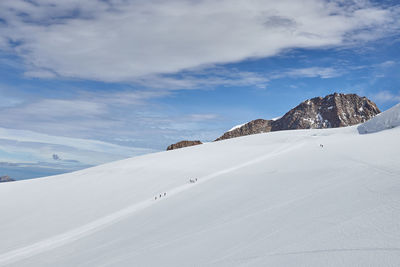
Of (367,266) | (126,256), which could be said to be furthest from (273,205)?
(367,266)

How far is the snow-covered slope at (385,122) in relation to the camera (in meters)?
19.0

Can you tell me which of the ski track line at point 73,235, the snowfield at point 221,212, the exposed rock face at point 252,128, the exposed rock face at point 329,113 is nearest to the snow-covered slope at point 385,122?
the snowfield at point 221,212

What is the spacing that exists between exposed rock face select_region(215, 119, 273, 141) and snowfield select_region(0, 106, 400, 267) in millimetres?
135371

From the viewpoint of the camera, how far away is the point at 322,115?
171125 millimetres

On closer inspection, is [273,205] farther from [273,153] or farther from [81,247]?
[273,153]

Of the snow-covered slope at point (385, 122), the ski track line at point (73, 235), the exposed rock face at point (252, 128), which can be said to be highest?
the exposed rock face at point (252, 128)

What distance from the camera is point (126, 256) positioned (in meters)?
7.25

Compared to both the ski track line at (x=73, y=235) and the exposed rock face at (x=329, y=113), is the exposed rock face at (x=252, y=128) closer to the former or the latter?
the exposed rock face at (x=329, y=113)

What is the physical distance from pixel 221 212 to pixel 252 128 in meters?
158

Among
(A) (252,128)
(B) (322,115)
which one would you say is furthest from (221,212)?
(B) (322,115)

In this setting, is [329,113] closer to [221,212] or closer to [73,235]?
[221,212]

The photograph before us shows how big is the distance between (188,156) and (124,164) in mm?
4604

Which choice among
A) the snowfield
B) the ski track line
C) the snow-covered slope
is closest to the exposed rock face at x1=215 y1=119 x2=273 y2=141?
the snow-covered slope

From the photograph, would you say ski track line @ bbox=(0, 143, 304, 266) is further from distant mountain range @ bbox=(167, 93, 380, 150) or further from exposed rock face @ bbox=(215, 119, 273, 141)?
distant mountain range @ bbox=(167, 93, 380, 150)
